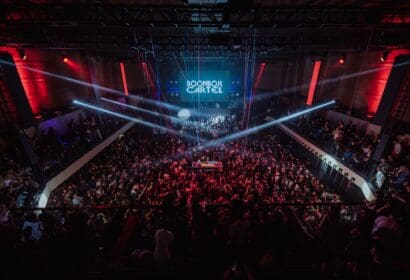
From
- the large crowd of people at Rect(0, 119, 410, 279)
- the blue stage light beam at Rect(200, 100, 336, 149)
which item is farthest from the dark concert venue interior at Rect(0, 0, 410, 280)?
the blue stage light beam at Rect(200, 100, 336, 149)

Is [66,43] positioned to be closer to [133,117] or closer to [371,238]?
[133,117]

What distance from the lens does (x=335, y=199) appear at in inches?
335

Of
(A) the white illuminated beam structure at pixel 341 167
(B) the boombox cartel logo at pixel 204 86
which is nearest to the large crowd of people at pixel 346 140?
(A) the white illuminated beam structure at pixel 341 167

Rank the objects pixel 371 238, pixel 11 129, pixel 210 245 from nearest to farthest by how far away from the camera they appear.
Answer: pixel 210 245 < pixel 371 238 < pixel 11 129

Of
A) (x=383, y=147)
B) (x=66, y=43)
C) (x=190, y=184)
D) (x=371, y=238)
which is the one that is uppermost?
(x=66, y=43)

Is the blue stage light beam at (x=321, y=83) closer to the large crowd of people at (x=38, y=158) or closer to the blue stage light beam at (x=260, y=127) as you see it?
the blue stage light beam at (x=260, y=127)

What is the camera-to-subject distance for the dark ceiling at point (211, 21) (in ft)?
18.6

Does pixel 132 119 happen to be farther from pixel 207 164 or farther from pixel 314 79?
pixel 314 79

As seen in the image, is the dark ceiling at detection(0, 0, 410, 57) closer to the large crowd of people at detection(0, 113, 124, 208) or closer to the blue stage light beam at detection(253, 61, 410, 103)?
the blue stage light beam at detection(253, 61, 410, 103)

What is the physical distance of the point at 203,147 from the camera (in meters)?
13.2

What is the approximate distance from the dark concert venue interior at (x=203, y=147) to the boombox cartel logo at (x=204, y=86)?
0.10 metres

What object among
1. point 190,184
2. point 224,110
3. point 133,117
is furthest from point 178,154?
point 224,110

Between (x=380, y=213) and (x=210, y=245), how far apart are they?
9.21ft

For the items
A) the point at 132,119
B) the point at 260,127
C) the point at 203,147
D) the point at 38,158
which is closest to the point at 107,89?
the point at 132,119
